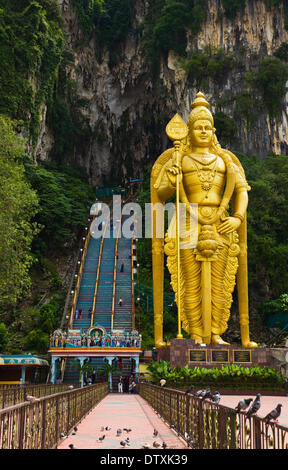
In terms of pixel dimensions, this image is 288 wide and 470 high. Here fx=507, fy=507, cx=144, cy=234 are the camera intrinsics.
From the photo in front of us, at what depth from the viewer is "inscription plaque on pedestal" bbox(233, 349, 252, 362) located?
43.8 feet

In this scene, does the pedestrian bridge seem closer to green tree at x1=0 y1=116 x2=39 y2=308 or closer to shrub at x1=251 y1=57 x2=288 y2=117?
green tree at x1=0 y1=116 x2=39 y2=308

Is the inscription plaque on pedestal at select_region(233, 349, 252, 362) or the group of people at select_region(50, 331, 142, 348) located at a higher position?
the group of people at select_region(50, 331, 142, 348)

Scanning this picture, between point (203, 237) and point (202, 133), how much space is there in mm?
3127

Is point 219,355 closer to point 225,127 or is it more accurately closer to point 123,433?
point 123,433

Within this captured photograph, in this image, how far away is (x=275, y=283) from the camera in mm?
25750

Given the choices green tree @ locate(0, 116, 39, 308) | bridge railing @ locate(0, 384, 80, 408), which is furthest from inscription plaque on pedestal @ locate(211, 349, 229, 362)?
green tree @ locate(0, 116, 39, 308)

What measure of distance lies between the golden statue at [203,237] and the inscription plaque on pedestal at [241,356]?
2.03 ft

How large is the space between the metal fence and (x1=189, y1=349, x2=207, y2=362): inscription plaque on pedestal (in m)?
6.88

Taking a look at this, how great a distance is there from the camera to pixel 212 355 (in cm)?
1323

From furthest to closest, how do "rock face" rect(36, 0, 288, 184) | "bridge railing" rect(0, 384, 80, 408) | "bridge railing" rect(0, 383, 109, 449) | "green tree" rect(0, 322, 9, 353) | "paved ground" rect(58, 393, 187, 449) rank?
"rock face" rect(36, 0, 288, 184)
"green tree" rect(0, 322, 9, 353)
"bridge railing" rect(0, 384, 80, 408)
"paved ground" rect(58, 393, 187, 449)
"bridge railing" rect(0, 383, 109, 449)

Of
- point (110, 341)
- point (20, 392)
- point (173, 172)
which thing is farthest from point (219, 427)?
point (110, 341)

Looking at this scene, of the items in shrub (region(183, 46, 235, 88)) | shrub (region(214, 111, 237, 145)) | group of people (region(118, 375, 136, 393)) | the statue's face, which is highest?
shrub (region(183, 46, 235, 88))

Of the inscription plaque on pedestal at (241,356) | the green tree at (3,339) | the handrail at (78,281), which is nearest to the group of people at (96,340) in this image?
the green tree at (3,339)

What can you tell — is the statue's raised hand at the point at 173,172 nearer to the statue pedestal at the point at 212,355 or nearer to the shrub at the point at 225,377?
the statue pedestal at the point at 212,355
